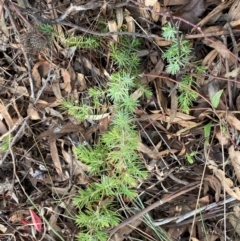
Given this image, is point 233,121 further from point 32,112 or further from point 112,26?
point 32,112

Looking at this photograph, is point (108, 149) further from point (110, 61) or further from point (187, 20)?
point (187, 20)

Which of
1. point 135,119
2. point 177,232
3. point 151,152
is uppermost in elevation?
point 135,119

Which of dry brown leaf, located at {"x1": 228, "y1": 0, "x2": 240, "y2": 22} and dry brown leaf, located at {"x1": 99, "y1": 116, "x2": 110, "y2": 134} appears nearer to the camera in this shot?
dry brown leaf, located at {"x1": 228, "y1": 0, "x2": 240, "y2": 22}

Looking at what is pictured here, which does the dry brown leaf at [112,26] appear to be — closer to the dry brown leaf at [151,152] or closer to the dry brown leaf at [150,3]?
the dry brown leaf at [150,3]

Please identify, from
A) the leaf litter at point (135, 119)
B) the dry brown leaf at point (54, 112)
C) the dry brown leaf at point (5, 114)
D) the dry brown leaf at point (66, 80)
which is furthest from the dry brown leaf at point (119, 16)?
the dry brown leaf at point (5, 114)

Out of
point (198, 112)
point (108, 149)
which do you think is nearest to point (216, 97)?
point (198, 112)

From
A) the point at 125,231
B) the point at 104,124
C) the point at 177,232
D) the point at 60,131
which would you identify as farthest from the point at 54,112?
the point at 177,232

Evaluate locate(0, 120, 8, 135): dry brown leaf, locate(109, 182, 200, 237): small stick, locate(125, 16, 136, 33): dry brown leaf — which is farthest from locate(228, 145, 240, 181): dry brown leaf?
locate(0, 120, 8, 135): dry brown leaf

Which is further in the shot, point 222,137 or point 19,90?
point 19,90

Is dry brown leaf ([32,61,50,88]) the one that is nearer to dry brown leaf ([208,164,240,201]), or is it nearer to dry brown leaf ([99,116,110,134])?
dry brown leaf ([99,116,110,134])
